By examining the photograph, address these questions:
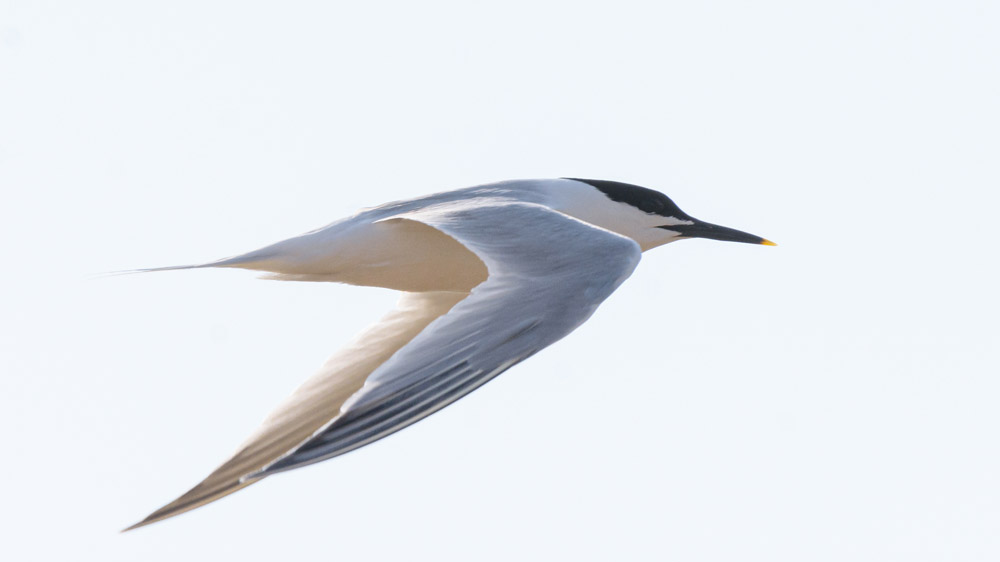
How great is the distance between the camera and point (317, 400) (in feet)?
23.1

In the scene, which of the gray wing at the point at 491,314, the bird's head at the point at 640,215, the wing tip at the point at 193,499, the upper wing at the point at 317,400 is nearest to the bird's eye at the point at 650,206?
the bird's head at the point at 640,215

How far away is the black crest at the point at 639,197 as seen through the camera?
327 inches

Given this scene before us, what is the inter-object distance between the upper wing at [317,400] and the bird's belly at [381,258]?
31cm

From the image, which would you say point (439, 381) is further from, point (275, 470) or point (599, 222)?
point (599, 222)

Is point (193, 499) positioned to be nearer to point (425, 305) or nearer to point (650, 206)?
point (425, 305)

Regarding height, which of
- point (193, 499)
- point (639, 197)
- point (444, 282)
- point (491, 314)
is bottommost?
point (193, 499)

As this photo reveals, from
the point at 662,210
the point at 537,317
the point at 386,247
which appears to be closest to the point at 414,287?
the point at 386,247

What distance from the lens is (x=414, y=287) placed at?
7.77 m

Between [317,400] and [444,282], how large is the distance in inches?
42.7

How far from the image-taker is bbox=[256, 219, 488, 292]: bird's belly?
7.18 metres

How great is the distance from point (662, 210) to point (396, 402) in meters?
3.75

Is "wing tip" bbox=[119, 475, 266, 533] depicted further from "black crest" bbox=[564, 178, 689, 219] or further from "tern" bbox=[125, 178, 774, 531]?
"black crest" bbox=[564, 178, 689, 219]

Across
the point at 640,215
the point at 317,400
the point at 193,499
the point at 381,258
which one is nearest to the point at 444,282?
the point at 381,258

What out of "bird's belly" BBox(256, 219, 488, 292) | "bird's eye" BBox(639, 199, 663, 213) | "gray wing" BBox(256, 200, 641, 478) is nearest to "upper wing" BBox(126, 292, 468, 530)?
"bird's belly" BBox(256, 219, 488, 292)
